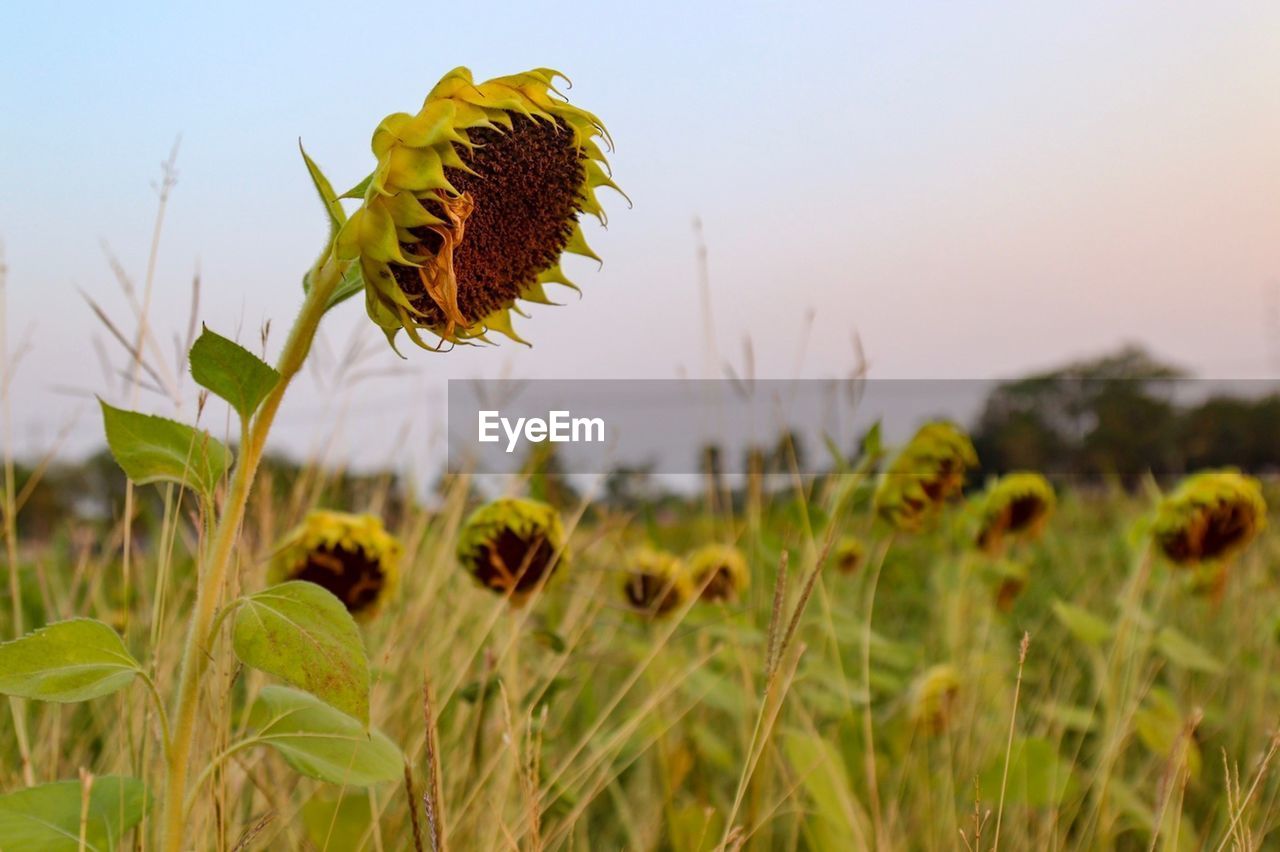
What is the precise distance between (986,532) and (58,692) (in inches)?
62.9

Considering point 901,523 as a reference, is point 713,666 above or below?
below

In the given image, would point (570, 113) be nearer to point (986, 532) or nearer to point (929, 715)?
point (929, 715)

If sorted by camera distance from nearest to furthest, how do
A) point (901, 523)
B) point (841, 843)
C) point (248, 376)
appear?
point (248, 376) < point (841, 843) < point (901, 523)

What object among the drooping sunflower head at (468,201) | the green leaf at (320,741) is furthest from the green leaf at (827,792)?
the drooping sunflower head at (468,201)

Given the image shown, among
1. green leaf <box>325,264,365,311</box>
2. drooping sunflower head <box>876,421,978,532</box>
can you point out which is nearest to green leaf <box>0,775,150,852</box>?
green leaf <box>325,264,365,311</box>

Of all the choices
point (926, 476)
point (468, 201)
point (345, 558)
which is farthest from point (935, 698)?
point (468, 201)

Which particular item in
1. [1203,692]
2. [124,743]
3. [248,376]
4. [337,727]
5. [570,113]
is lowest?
[1203,692]

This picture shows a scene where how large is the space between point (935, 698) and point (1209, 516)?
500 mm

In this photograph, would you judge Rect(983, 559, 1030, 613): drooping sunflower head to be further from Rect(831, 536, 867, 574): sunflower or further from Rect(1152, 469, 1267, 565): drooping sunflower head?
Rect(1152, 469, 1267, 565): drooping sunflower head

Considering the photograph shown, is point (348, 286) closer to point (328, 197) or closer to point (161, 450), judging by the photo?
point (328, 197)

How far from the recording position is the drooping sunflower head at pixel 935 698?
1658mm

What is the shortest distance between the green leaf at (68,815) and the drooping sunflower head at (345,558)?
0.52m

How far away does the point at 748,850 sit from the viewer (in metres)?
1.38

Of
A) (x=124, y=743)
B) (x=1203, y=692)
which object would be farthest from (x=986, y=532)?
(x=124, y=743)
